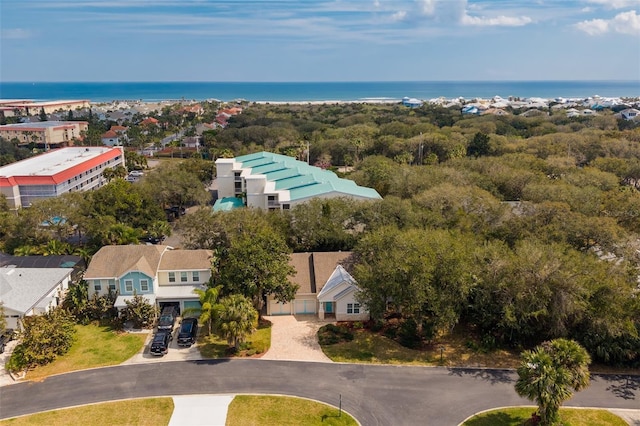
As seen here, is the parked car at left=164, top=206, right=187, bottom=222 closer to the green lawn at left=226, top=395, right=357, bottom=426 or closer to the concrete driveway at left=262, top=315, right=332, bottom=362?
the concrete driveway at left=262, top=315, right=332, bottom=362

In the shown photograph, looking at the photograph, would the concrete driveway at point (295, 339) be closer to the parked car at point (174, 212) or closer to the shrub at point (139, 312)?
the shrub at point (139, 312)

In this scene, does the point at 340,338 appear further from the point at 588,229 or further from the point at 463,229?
the point at 588,229

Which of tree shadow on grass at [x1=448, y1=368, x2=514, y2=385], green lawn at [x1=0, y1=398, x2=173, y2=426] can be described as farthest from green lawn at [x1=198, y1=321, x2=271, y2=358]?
tree shadow on grass at [x1=448, y1=368, x2=514, y2=385]

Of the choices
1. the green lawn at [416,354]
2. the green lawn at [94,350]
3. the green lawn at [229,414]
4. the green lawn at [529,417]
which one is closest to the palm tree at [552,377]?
the green lawn at [529,417]

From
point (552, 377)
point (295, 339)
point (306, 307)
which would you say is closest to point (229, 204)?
point (306, 307)

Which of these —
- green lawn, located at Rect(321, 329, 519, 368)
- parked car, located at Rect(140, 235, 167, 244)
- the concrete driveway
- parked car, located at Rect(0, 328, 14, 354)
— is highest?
parked car, located at Rect(140, 235, 167, 244)
